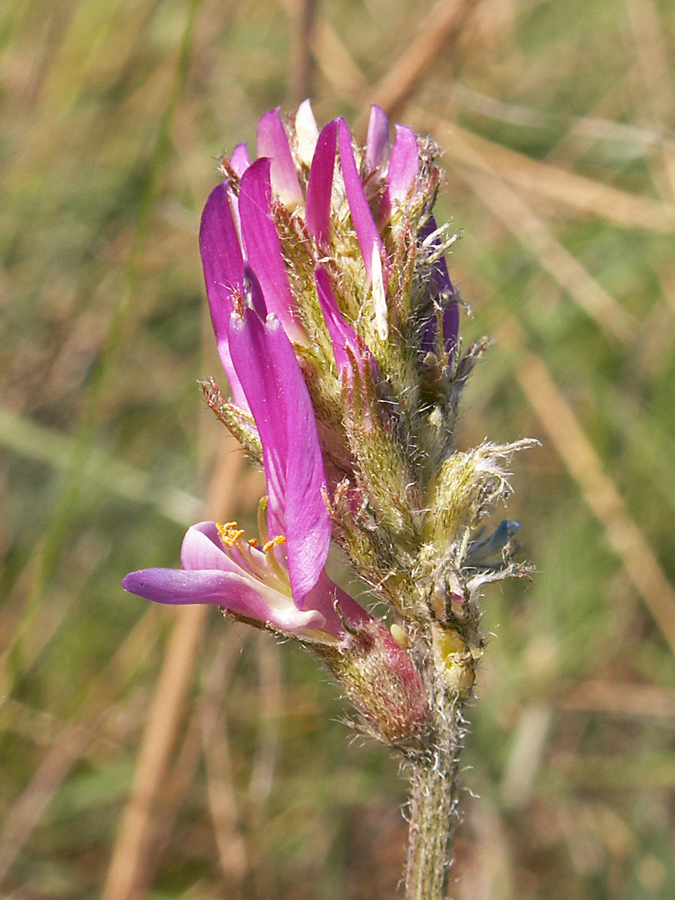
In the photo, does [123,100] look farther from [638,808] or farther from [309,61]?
[638,808]

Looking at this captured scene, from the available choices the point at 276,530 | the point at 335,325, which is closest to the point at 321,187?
the point at 335,325

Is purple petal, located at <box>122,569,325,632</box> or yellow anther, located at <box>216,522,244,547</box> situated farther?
yellow anther, located at <box>216,522,244,547</box>

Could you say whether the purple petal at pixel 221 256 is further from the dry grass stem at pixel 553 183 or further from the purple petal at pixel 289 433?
the dry grass stem at pixel 553 183

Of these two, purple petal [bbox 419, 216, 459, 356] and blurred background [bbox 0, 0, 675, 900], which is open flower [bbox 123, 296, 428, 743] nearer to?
purple petal [bbox 419, 216, 459, 356]

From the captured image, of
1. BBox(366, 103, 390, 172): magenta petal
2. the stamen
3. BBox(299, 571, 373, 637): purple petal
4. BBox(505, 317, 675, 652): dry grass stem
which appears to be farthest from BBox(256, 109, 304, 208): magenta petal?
BBox(505, 317, 675, 652): dry grass stem

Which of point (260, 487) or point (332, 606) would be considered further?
Answer: point (260, 487)

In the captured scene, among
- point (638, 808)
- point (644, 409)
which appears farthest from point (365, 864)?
point (644, 409)

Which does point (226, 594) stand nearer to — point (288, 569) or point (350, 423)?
point (288, 569)
